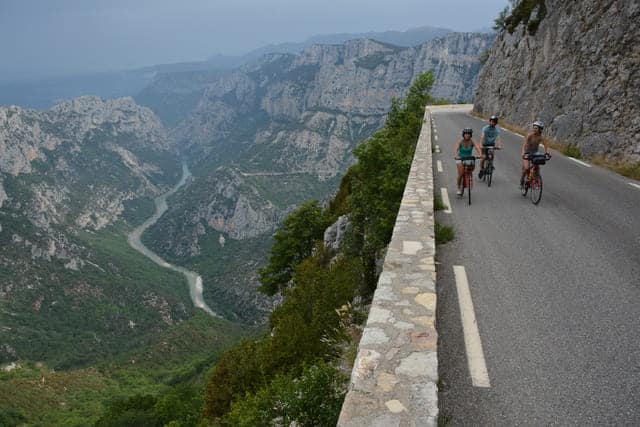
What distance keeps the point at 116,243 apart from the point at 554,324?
220 m

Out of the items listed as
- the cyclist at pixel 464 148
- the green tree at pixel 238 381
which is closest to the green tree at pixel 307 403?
the green tree at pixel 238 381

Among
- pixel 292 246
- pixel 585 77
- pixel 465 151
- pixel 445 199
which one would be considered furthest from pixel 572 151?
pixel 292 246

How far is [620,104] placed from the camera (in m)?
17.6

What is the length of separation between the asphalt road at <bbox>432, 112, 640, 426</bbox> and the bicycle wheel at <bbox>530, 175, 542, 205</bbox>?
0.27 meters

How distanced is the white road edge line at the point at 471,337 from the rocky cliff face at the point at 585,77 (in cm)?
1387

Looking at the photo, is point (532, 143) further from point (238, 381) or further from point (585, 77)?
point (585, 77)

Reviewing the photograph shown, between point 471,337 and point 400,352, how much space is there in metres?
1.37

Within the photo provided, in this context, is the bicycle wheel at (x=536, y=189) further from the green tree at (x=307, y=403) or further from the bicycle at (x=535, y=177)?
the green tree at (x=307, y=403)

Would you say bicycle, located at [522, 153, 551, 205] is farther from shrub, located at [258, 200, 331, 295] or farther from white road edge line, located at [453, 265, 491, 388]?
shrub, located at [258, 200, 331, 295]

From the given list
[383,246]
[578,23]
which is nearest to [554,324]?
[383,246]

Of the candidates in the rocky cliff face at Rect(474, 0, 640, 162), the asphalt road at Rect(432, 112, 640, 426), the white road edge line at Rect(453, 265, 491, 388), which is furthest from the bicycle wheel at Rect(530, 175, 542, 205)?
the rocky cliff face at Rect(474, 0, 640, 162)

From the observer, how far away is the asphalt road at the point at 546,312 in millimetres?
3814

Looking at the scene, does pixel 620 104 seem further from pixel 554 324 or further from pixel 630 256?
pixel 554 324

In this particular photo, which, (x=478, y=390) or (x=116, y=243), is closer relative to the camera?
(x=478, y=390)
